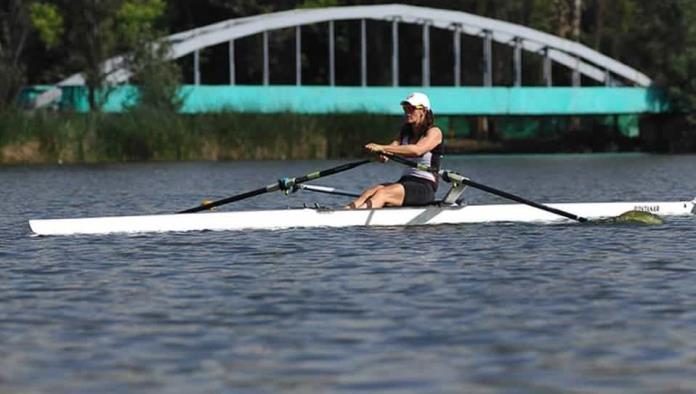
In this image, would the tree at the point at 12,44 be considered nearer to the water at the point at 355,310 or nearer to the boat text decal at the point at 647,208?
the water at the point at 355,310

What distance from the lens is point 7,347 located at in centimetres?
1202

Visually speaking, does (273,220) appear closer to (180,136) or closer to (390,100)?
(180,136)

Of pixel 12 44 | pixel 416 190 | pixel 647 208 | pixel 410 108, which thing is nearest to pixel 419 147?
pixel 410 108

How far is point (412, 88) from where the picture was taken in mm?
74688

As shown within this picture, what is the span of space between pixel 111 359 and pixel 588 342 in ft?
11.0

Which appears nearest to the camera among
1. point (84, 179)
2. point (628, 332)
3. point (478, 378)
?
point (478, 378)

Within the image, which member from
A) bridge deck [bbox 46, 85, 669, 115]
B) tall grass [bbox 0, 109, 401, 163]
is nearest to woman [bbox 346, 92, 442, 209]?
tall grass [bbox 0, 109, 401, 163]

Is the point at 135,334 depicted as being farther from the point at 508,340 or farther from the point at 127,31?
the point at 127,31

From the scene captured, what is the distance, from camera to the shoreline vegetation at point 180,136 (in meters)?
55.8

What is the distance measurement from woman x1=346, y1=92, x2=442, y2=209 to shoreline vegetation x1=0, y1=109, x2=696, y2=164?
35456 mm

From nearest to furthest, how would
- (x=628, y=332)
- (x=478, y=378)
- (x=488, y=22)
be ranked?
(x=478, y=378) < (x=628, y=332) < (x=488, y=22)

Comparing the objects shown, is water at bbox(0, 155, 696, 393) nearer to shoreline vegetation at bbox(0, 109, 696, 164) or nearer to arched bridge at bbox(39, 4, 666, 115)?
shoreline vegetation at bbox(0, 109, 696, 164)

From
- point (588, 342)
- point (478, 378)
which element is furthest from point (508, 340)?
point (478, 378)

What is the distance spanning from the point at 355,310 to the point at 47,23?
62.0 m
